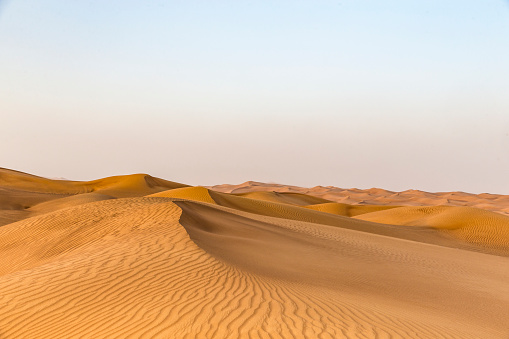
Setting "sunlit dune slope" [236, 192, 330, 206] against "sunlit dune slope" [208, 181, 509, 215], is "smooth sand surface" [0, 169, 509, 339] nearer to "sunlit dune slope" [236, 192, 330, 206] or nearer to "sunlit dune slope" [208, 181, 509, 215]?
"sunlit dune slope" [236, 192, 330, 206]

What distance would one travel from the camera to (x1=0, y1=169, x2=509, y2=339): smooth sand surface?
536cm

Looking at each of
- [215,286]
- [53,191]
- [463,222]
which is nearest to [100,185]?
[53,191]

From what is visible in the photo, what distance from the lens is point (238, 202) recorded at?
27.2 m

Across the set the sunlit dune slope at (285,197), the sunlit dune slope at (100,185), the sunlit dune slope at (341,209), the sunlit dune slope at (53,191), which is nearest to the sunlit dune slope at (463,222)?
the sunlit dune slope at (341,209)

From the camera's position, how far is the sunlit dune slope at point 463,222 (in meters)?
25.9

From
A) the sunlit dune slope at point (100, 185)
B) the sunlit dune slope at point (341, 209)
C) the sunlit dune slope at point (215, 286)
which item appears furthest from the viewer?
the sunlit dune slope at point (100, 185)

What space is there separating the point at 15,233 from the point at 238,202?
1469 cm

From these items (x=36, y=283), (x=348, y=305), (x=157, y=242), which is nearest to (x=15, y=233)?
(x=157, y=242)

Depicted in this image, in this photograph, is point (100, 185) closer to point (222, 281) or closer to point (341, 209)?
point (341, 209)

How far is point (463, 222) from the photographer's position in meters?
29.1

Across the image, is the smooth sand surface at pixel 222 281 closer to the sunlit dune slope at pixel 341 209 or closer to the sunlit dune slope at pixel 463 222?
the sunlit dune slope at pixel 463 222

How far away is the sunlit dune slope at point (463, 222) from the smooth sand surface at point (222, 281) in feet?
34.2

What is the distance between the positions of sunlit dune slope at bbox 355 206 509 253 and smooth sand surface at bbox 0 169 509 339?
10.4 metres

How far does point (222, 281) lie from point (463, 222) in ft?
85.9
